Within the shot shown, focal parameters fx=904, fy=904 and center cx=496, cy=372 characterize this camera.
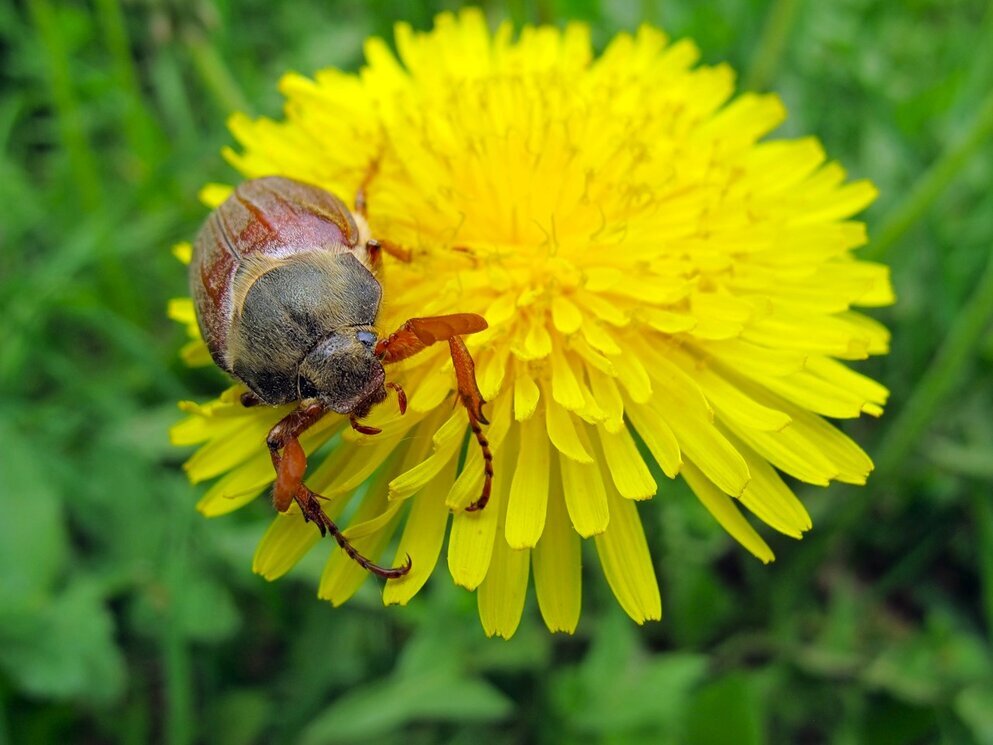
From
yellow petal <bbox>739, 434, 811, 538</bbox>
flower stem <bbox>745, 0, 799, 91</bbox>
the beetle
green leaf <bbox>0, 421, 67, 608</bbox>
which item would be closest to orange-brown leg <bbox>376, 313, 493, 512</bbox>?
the beetle

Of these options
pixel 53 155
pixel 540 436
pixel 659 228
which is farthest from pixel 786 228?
pixel 53 155

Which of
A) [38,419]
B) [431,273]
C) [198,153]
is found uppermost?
[431,273]

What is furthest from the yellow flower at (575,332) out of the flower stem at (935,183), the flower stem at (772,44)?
the flower stem at (772,44)

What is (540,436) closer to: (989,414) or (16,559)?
(16,559)

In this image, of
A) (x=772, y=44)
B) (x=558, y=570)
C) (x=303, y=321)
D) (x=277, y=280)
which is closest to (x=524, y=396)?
(x=558, y=570)

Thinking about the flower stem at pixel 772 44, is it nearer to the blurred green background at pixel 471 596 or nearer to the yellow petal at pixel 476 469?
the blurred green background at pixel 471 596

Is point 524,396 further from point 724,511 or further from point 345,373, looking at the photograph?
point 724,511
